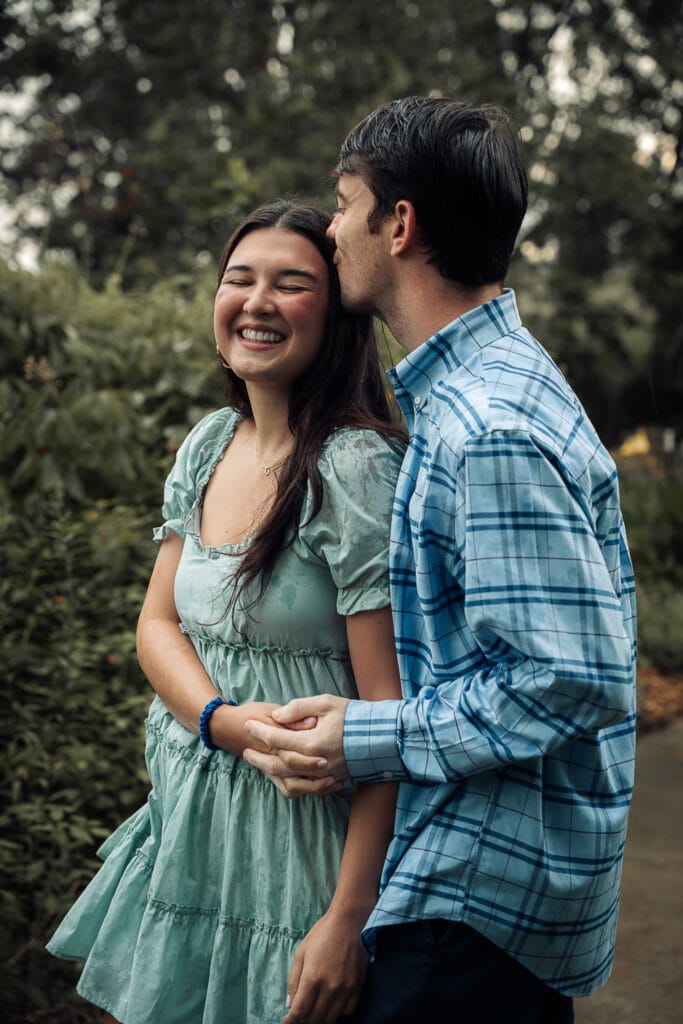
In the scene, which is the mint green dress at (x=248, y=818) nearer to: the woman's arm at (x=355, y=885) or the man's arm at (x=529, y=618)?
the woman's arm at (x=355, y=885)

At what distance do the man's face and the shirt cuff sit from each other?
679mm

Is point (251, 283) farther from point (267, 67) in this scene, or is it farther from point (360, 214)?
point (267, 67)

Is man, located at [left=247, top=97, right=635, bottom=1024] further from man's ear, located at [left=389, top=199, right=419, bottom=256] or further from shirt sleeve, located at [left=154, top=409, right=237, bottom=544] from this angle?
shirt sleeve, located at [left=154, top=409, right=237, bottom=544]

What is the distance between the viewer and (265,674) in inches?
69.4

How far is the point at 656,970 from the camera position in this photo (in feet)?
11.1

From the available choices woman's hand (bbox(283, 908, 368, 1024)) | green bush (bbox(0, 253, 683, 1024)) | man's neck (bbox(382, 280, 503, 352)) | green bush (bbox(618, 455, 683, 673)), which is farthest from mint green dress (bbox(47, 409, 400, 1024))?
green bush (bbox(618, 455, 683, 673))

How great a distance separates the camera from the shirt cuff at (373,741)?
147 centimetres

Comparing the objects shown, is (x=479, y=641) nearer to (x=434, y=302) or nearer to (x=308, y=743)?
(x=308, y=743)

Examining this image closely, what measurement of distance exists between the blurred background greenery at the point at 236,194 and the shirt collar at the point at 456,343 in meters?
2.27

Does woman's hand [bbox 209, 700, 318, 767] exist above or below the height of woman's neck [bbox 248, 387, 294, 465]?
below

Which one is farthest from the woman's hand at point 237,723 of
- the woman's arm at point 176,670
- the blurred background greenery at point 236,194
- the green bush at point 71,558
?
the blurred background greenery at point 236,194

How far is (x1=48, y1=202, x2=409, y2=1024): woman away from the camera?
164 cm

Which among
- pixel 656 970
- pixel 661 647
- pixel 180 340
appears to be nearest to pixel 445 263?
pixel 656 970

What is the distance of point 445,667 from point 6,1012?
74.1 inches
